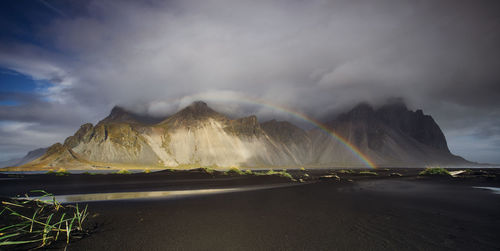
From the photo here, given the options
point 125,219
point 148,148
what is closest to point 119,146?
point 148,148

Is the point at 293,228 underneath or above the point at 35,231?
underneath

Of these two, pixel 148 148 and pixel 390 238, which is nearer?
pixel 390 238

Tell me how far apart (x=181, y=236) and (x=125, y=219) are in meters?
2.55

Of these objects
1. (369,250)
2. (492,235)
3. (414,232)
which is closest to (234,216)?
(369,250)

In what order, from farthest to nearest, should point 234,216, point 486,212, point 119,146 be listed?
point 119,146, point 486,212, point 234,216

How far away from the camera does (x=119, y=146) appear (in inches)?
6147

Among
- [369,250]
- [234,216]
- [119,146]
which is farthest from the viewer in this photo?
[119,146]

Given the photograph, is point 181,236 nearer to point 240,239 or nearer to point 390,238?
point 240,239

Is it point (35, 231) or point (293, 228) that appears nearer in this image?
point (35, 231)

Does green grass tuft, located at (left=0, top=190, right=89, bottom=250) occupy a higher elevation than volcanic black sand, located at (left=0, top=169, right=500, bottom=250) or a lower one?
higher

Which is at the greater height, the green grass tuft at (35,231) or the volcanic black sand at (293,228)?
the green grass tuft at (35,231)

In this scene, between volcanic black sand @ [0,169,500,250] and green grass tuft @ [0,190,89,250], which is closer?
green grass tuft @ [0,190,89,250]

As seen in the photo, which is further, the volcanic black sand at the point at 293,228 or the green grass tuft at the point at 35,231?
the volcanic black sand at the point at 293,228

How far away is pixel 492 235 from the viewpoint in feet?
18.2
